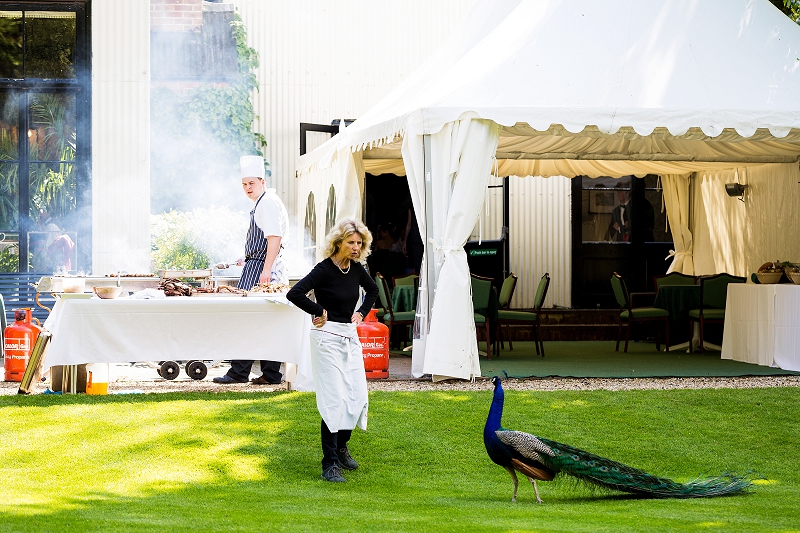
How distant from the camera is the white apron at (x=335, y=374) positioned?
6.07m

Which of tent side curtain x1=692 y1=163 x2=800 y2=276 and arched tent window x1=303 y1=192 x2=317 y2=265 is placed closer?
arched tent window x1=303 y1=192 x2=317 y2=265

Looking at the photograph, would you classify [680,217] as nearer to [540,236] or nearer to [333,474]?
[540,236]

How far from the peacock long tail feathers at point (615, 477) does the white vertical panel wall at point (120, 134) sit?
7.54 m

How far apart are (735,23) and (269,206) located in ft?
16.6

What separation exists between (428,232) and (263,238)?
1.52m

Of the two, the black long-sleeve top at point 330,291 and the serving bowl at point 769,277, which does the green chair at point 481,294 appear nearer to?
the serving bowl at point 769,277

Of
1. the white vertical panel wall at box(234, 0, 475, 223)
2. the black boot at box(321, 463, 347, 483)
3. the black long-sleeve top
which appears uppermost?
the white vertical panel wall at box(234, 0, 475, 223)

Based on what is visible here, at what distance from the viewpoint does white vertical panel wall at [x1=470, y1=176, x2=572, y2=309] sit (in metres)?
16.2

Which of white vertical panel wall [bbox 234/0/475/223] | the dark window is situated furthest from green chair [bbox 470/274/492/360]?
white vertical panel wall [bbox 234/0/475/223]

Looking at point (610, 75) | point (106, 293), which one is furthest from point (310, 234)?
point (106, 293)

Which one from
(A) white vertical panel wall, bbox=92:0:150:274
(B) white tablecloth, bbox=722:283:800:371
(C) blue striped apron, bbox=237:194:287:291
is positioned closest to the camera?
(C) blue striped apron, bbox=237:194:287:291

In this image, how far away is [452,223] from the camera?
31.3ft

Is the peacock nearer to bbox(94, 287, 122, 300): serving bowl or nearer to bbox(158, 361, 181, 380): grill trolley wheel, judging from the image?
bbox(94, 287, 122, 300): serving bowl

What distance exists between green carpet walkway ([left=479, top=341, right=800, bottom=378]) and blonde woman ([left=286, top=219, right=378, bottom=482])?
3.98m
